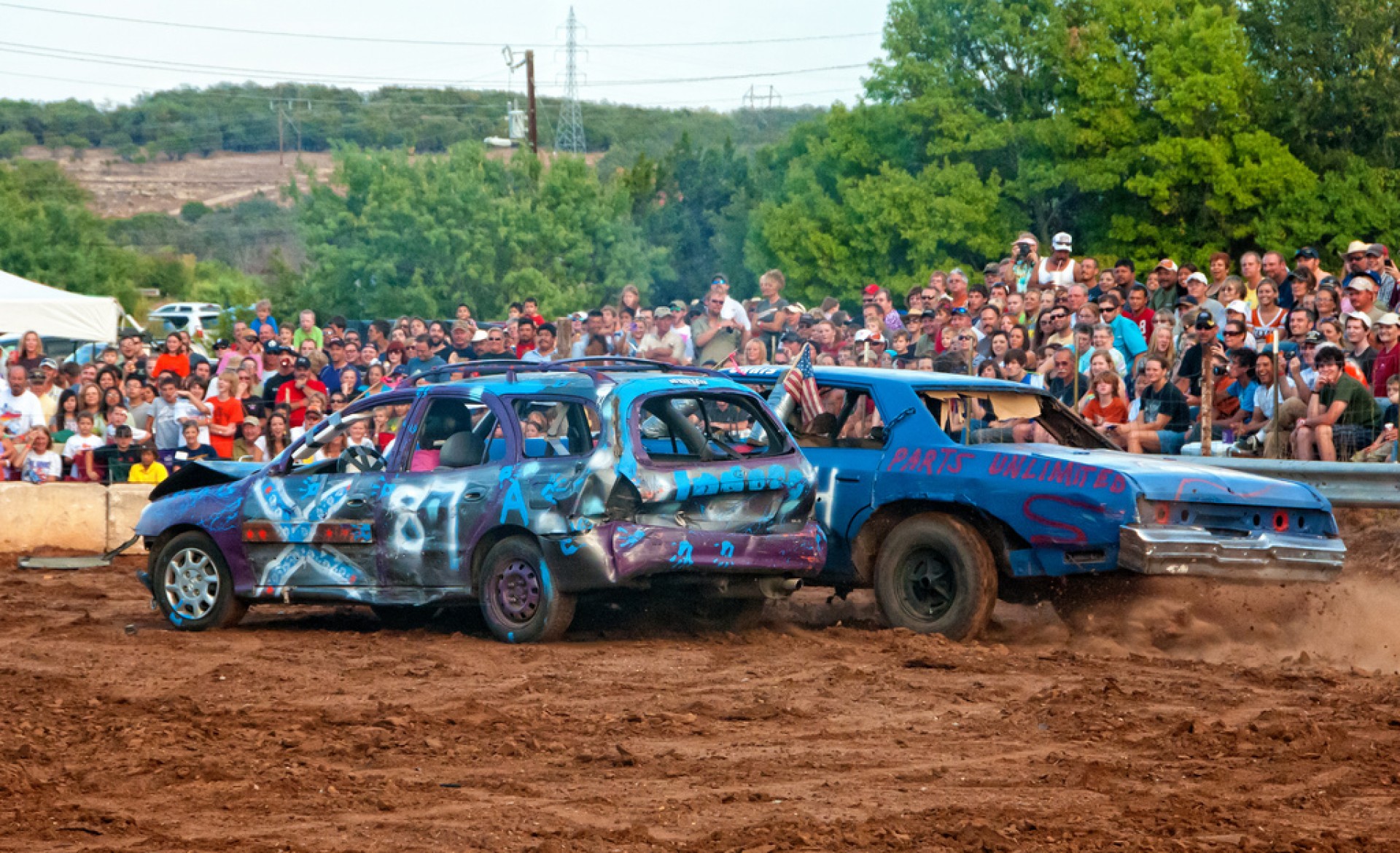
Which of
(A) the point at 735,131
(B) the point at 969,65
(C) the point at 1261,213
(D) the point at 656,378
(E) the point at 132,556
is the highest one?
(A) the point at 735,131

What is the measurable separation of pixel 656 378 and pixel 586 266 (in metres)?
51.1

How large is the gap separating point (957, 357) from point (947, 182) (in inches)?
1318

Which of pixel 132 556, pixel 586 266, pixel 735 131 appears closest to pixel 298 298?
pixel 586 266

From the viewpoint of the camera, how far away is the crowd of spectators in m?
13.2

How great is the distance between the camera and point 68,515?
54.6ft

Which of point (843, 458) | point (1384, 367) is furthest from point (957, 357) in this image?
point (843, 458)

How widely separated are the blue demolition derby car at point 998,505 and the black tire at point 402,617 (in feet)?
9.26

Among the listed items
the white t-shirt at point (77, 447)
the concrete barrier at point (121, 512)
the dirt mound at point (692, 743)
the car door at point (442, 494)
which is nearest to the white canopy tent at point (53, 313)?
the white t-shirt at point (77, 447)

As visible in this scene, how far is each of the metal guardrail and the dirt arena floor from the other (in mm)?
582

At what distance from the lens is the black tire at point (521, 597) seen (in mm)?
10039

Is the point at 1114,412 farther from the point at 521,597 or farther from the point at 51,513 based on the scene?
the point at 51,513

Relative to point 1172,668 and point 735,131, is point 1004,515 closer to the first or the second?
point 1172,668

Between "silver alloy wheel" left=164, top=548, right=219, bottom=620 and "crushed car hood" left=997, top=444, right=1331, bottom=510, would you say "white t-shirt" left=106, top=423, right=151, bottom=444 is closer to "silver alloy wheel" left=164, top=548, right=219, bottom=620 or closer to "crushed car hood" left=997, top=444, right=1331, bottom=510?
"silver alloy wheel" left=164, top=548, right=219, bottom=620

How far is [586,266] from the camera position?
61.1m
